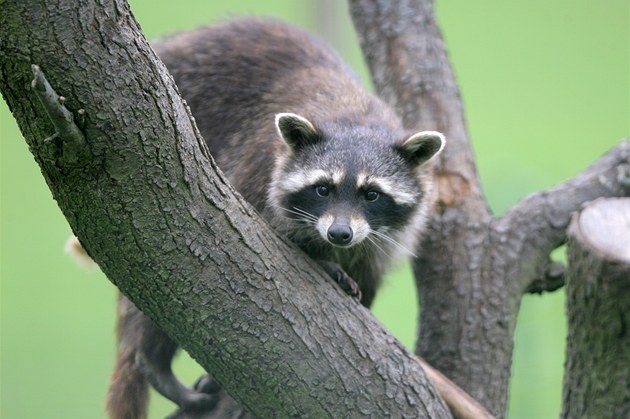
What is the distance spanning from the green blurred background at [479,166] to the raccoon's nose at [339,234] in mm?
1952

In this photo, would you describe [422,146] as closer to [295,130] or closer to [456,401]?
[295,130]

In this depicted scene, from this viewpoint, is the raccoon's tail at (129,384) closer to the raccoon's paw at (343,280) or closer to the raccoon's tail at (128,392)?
the raccoon's tail at (128,392)

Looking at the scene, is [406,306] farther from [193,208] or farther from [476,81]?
[193,208]

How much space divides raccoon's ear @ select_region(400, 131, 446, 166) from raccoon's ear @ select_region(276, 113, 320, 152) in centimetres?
40

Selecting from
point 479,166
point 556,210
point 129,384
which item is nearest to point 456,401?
point 556,210

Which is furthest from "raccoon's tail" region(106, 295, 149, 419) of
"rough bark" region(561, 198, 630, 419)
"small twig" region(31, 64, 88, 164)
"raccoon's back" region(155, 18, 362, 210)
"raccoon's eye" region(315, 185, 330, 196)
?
"rough bark" region(561, 198, 630, 419)

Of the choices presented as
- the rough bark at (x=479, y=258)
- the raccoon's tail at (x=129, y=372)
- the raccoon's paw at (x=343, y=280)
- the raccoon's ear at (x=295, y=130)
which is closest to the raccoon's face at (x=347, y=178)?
the raccoon's ear at (x=295, y=130)

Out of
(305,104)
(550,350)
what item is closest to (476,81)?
(550,350)

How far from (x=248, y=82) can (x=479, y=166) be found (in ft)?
13.5

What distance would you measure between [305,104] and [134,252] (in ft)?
5.61

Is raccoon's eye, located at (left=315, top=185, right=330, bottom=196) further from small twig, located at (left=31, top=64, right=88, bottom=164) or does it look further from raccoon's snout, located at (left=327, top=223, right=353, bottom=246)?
small twig, located at (left=31, top=64, right=88, bottom=164)

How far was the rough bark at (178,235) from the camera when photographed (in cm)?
245

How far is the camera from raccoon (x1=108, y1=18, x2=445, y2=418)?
380cm

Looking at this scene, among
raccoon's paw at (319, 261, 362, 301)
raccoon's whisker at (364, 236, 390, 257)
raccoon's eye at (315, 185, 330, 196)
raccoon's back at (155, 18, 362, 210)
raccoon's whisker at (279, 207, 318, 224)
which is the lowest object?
raccoon's whisker at (364, 236, 390, 257)
